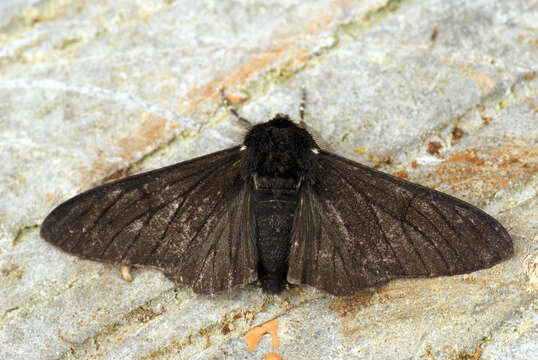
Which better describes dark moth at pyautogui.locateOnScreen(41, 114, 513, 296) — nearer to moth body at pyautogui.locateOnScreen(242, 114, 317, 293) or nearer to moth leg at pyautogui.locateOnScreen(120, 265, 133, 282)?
moth body at pyautogui.locateOnScreen(242, 114, 317, 293)

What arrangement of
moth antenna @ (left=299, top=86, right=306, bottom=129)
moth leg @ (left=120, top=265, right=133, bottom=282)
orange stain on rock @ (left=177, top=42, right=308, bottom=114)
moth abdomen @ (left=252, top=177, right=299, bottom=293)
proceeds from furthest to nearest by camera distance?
orange stain on rock @ (left=177, top=42, right=308, bottom=114) < moth antenna @ (left=299, top=86, right=306, bottom=129) < moth leg @ (left=120, top=265, right=133, bottom=282) < moth abdomen @ (left=252, top=177, right=299, bottom=293)

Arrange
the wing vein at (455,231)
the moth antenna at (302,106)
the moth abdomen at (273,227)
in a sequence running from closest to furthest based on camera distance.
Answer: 1. the wing vein at (455,231)
2. the moth abdomen at (273,227)
3. the moth antenna at (302,106)

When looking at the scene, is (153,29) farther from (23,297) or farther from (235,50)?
(23,297)

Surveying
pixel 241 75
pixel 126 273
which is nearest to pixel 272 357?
pixel 126 273

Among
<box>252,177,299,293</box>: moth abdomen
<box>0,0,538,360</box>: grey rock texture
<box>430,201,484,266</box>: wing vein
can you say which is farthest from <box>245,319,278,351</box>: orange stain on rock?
<box>430,201,484,266</box>: wing vein

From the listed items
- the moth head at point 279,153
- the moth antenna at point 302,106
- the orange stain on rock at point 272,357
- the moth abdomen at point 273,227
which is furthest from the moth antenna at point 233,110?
the orange stain on rock at point 272,357

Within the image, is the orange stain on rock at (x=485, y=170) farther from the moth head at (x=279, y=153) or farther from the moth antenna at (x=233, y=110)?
the moth antenna at (x=233, y=110)

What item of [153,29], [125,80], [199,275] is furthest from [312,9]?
[199,275]
